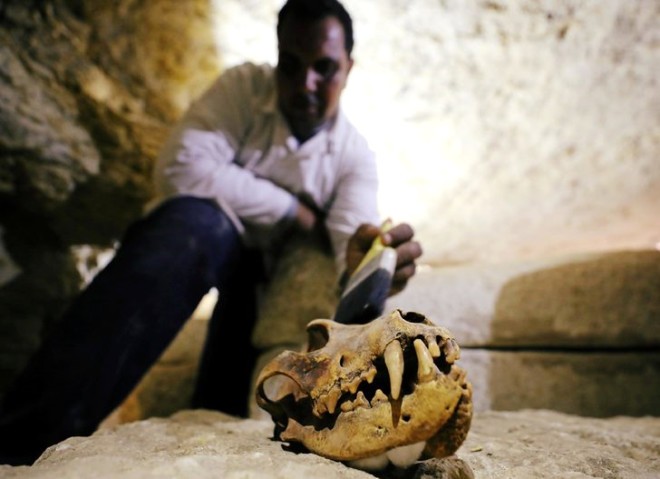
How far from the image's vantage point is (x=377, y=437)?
63 cm

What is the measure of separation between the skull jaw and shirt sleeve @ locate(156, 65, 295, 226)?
0.95 m

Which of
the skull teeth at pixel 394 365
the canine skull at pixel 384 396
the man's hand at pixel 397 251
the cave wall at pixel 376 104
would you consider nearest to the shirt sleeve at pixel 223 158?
the man's hand at pixel 397 251

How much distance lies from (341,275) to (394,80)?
1.07 metres

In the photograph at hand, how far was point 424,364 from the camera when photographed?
0.62m

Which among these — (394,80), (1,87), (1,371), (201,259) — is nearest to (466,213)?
(394,80)

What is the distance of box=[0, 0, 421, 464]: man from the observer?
39.3 inches

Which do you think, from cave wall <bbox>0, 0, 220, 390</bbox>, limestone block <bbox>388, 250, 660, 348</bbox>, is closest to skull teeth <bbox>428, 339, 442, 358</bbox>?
limestone block <bbox>388, 250, 660, 348</bbox>

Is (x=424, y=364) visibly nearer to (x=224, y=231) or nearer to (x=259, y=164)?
(x=224, y=231)

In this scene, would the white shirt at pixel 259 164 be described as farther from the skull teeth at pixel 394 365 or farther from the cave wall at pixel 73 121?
the skull teeth at pixel 394 365

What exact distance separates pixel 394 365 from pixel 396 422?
81 mm

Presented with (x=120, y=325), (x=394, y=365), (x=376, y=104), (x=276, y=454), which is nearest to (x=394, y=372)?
(x=394, y=365)

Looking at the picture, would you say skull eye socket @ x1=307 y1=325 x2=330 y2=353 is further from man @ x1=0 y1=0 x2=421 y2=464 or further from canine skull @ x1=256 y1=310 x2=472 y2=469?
man @ x1=0 y1=0 x2=421 y2=464

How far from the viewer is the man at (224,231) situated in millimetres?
999

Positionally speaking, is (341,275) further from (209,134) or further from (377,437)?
(377,437)
